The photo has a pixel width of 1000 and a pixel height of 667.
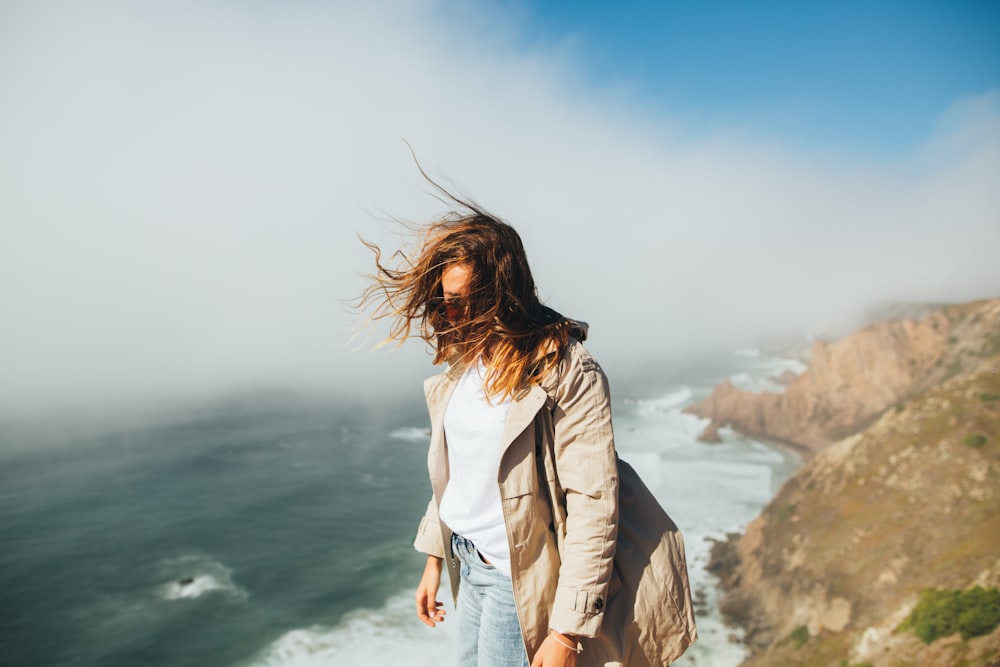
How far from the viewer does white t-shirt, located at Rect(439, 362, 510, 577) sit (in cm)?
245

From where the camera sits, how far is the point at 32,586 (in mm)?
33750

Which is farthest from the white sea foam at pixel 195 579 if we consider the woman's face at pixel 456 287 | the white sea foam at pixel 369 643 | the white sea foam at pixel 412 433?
the woman's face at pixel 456 287

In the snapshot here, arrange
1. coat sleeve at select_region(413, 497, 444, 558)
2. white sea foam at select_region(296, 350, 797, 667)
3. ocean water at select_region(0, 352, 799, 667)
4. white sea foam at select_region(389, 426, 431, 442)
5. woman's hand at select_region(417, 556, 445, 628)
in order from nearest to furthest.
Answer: coat sleeve at select_region(413, 497, 444, 558) < woman's hand at select_region(417, 556, 445, 628) < white sea foam at select_region(296, 350, 797, 667) < ocean water at select_region(0, 352, 799, 667) < white sea foam at select_region(389, 426, 431, 442)

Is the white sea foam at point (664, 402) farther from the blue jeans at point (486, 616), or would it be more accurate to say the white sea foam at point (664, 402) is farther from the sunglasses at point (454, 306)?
the sunglasses at point (454, 306)

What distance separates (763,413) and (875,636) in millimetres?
Answer: 38450

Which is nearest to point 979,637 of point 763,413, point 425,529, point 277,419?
point 425,529

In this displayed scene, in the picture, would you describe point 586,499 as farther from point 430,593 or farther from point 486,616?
point 430,593

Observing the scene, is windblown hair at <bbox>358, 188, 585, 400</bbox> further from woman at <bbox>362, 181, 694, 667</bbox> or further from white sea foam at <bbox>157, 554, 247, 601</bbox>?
white sea foam at <bbox>157, 554, 247, 601</bbox>

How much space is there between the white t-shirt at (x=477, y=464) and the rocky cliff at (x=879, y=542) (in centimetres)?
1078

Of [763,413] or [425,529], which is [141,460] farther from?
[425,529]

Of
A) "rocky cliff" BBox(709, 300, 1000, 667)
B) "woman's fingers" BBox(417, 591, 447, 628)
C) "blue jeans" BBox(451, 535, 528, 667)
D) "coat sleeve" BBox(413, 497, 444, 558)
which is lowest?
"rocky cliff" BBox(709, 300, 1000, 667)

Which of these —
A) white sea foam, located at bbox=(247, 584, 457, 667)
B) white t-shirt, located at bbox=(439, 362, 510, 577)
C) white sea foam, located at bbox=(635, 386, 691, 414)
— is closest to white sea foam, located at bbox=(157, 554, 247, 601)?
white sea foam, located at bbox=(247, 584, 457, 667)

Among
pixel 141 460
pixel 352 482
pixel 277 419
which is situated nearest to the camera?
pixel 352 482

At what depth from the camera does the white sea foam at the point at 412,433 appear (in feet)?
202
